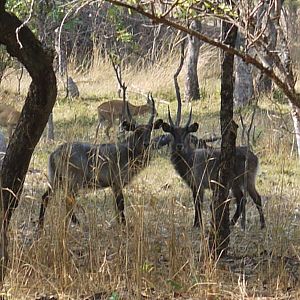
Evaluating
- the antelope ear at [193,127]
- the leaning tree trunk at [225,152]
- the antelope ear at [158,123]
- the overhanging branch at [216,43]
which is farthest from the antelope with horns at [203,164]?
the overhanging branch at [216,43]

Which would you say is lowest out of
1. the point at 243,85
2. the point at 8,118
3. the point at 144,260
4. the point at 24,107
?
the point at 144,260

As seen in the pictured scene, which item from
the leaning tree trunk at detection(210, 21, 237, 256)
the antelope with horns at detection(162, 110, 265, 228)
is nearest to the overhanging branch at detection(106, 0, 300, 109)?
the leaning tree trunk at detection(210, 21, 237, 256)

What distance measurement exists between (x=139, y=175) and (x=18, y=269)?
2.92 meters

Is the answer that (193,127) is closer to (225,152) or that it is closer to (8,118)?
(225,152)

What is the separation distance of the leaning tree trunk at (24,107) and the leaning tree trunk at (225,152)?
1.22m

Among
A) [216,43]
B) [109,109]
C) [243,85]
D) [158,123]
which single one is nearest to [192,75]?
[243,85]

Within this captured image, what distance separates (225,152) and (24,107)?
1.48m

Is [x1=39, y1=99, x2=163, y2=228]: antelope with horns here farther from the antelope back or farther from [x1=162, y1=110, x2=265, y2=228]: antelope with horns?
the antelope back

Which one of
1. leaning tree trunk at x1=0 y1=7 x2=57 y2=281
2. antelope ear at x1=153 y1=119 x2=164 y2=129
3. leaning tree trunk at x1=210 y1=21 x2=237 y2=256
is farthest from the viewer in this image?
antelope ear at x1=153 y1=119 x2=164 y2=129

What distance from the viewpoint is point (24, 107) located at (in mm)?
4770

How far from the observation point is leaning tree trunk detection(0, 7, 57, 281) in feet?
14.8

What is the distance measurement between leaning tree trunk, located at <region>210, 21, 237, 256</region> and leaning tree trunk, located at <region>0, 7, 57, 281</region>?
1.22m

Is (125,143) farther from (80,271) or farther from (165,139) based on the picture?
(80,271)

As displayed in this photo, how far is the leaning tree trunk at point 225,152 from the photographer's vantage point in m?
5.28
